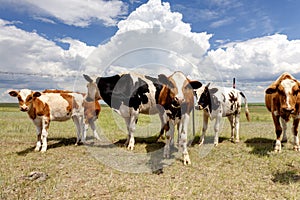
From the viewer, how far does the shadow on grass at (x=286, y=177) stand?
6349 millimetres

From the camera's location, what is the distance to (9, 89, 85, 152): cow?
9.18 m

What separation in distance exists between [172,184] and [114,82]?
19.2ft

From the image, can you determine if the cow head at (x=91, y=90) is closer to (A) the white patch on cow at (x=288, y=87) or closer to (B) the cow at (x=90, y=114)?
(B) the cow at (x=90, y=114)

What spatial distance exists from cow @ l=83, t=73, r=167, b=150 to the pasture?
1.40 metres

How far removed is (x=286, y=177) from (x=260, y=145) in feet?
13.6

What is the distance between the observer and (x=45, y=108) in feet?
32.2

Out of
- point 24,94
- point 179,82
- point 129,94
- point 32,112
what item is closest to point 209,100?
point 179,82

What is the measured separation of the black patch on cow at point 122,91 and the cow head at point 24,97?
2.71 m

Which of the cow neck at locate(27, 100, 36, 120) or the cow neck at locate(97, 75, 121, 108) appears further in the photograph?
the cow neck at locate(97, 75, 121, 108)

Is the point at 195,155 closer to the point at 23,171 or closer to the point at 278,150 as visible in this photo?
the point at 278,150

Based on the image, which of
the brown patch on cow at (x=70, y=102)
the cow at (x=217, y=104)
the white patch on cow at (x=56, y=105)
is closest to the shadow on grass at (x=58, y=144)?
the white patch on cow at (x=56, y=105)

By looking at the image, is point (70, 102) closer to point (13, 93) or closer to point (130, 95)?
point (13, 93)

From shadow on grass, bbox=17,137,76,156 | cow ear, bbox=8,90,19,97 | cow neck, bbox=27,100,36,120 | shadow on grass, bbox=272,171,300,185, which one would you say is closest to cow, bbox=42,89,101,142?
shadow on grass, bbox=17,137,76,156

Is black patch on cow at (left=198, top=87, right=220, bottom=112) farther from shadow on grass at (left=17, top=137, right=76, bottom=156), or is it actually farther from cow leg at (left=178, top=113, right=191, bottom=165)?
shadow on grass at (left=17, top=137, right=76, bottom=156)
